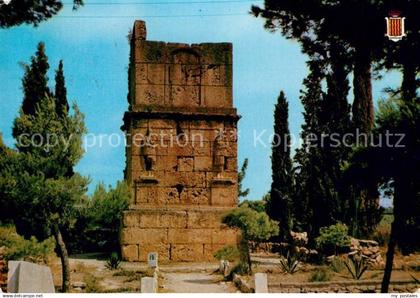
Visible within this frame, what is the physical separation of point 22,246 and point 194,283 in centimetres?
294

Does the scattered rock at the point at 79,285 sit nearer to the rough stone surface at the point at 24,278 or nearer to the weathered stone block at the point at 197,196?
the rough stone surface at the point at 24,278

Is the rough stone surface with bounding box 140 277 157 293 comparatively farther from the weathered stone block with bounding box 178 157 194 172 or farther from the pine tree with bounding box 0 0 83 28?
the weathered stone block with bounding box 178 157 194 172

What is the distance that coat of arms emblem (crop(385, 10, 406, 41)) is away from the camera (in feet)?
33.7

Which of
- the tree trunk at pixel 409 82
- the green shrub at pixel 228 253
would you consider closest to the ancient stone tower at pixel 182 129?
the green shrub at pixel 228 253

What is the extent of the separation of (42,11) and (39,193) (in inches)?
111

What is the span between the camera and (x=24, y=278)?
326 inches

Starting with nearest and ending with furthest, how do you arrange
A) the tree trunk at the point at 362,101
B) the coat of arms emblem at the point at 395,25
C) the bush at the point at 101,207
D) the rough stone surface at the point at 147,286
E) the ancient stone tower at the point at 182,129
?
the rough stone surface at the point at 147,286 < the coat of arms emblem at the point at 395,25 < the bush at the point at 101,207 < the tree trunk at the point at 362,101 < the ancient stone tower at the point at 182,129

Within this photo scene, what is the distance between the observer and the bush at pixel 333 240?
49.5ft

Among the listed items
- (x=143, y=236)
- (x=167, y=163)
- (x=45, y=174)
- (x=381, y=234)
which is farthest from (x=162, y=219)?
(x=381, y=234)

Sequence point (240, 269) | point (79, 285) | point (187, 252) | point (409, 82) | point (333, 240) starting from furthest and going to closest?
1. point (333, 240)
2. point (187, 252)
3. point (240, 269)
4. point (79, 285)
5. point (409, 82)

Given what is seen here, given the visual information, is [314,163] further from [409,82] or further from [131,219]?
[409,82]

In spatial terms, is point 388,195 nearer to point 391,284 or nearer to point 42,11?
point 391,284

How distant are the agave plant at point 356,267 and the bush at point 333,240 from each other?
5.79 ft

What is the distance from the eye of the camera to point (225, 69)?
1496 cm
